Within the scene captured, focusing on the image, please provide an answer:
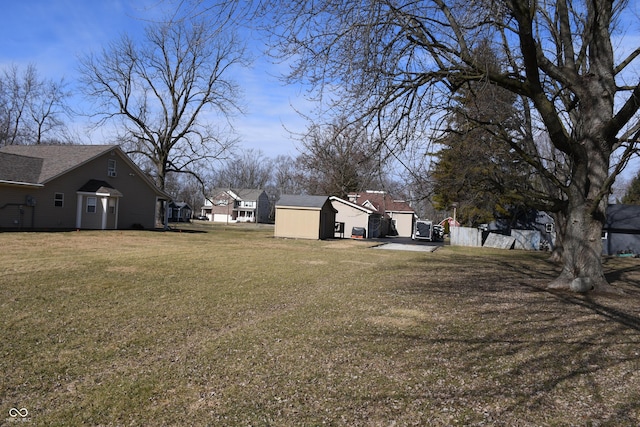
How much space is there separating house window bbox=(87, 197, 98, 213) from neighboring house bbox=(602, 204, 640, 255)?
117ft

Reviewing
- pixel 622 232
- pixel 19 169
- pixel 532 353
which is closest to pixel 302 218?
pixel 19 169

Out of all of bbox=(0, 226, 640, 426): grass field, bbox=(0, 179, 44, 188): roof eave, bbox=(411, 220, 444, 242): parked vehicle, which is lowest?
bbox=(0, 226, 640, 426): grass field

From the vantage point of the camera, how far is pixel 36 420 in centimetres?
379

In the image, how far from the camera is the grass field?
406 centimetres

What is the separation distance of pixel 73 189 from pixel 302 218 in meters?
15.5

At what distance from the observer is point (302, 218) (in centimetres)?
3500

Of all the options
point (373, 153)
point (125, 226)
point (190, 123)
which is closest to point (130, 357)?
point (373, 153)

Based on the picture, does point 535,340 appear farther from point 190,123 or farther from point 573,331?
point 190,123

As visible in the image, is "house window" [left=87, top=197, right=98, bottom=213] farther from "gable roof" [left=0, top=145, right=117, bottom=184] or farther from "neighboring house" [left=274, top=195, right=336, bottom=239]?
"neighboring house" [left=274, top=195, right=336, bottom=239]

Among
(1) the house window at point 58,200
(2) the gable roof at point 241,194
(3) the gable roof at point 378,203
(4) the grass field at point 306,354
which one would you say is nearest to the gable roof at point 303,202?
(3) the gable roof at point 378,203

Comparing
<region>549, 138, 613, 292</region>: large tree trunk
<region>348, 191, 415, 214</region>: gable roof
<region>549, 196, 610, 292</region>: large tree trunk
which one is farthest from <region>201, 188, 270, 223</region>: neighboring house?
<region>549, 138, 613, 292</region>: large tree trunk

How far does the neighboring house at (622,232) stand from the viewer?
111 feet

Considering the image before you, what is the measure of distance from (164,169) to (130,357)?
36977 mm

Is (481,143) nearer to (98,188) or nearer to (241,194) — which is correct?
(98,188)
